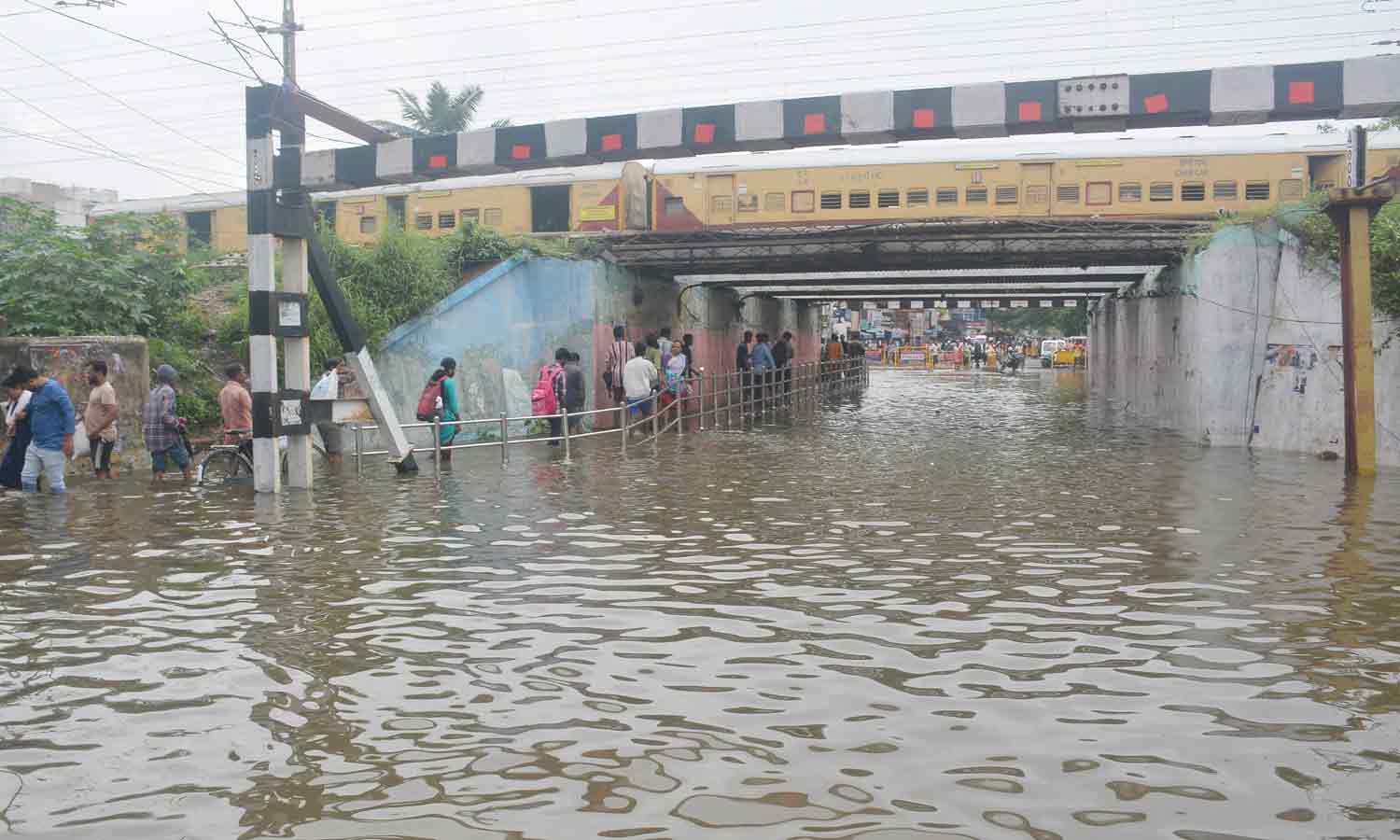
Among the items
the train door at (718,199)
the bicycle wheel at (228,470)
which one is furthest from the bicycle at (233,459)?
the train door at (718,199)

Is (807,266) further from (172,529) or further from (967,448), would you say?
(172,529)

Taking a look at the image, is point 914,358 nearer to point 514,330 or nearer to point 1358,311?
point 514,330

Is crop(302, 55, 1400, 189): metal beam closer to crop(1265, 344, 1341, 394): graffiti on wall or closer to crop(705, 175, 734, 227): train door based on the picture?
crop(1265, 344, 1341, 394): graffiti on wall

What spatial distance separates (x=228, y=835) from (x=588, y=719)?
1.52 m

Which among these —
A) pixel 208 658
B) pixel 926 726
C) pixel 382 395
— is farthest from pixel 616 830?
pixel 382 395

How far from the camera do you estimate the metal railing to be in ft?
54.1

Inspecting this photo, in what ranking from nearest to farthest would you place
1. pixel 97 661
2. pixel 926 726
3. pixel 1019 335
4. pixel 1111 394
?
pixel 926 726, pixel 97 661, pixel 1111 394, pixel 1019 335

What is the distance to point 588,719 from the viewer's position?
4984 mm

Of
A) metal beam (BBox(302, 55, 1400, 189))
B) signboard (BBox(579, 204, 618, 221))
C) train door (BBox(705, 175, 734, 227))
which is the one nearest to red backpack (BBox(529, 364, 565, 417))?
metal beam (BBox(302, 55, 1400, 189))

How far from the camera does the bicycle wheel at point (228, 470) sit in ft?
46.2

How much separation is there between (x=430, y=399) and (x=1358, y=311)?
36.8ft

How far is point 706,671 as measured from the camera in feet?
18.8

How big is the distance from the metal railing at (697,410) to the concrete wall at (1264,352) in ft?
26.4

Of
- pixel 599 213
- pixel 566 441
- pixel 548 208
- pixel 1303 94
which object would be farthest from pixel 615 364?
pixel 1303 94
